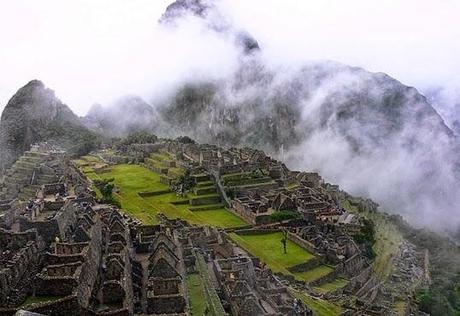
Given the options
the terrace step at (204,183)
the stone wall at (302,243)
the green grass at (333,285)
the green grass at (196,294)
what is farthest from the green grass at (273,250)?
the green grass at (196,294)

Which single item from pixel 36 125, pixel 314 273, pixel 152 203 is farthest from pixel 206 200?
pixel 36 125

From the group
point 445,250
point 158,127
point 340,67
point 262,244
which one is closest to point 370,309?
point 262,244

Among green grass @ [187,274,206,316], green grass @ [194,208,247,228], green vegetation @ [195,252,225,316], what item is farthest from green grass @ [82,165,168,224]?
green grass @ [187,274,206,316]

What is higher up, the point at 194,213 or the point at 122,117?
the point at 122,117

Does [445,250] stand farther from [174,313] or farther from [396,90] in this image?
[396,90]

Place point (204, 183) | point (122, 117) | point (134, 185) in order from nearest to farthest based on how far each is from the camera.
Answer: point (204, 183) < point (134, 185) < point (122, 117)

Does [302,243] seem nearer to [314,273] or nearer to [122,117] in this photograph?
[314,273]
